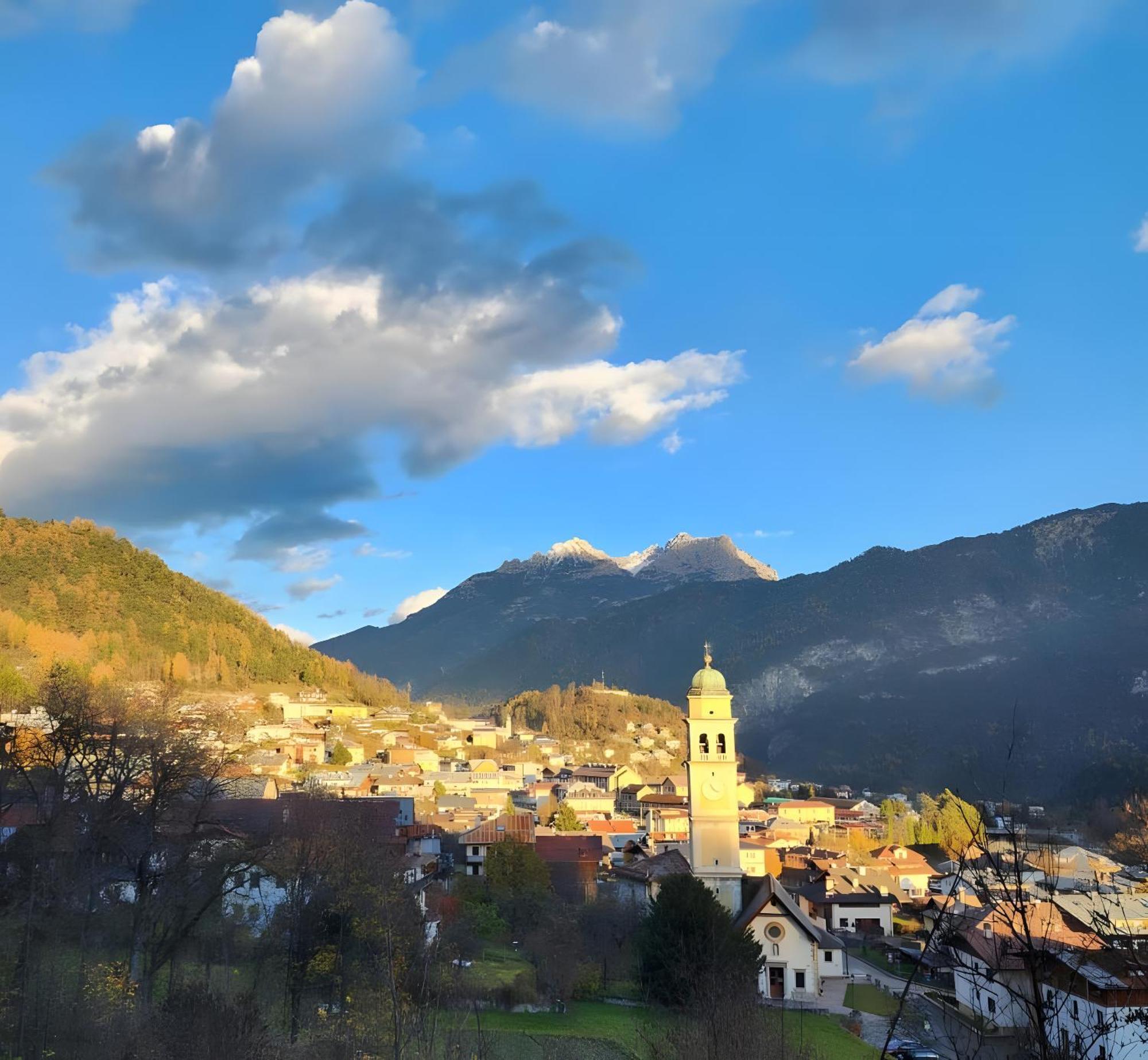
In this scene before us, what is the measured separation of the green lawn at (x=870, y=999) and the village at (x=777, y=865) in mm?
163

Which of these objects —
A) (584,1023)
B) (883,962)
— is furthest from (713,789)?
(883,962)

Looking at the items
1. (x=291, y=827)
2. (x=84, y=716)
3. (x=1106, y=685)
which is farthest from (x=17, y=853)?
(x=1106, y=685)

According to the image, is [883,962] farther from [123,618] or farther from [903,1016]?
[123,618]

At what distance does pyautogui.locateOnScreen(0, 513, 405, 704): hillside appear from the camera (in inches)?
3605

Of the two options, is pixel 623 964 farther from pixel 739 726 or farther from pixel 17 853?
pixel 739 726

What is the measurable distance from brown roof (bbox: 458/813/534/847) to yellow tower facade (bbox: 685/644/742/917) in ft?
33.8

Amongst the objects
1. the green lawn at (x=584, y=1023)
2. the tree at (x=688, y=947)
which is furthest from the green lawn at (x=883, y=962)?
the green lawn at (x=584, y=1023)

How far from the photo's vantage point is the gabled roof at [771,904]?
3161 centimetres

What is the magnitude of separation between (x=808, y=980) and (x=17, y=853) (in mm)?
23750

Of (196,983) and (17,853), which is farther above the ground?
(17,853)

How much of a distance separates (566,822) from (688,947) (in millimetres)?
36895

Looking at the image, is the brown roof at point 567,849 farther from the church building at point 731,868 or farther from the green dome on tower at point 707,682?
the green dome on tower at point 707,682

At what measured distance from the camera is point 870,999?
32.5m

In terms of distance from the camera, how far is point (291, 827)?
29.1 meters
